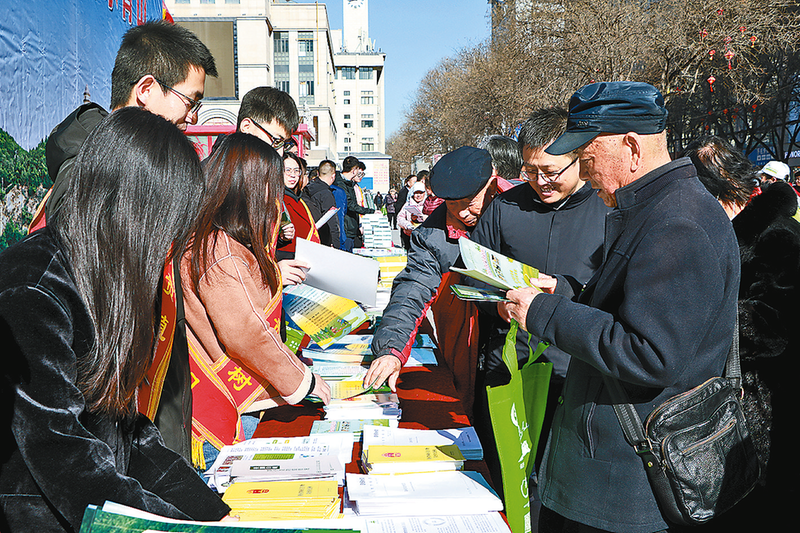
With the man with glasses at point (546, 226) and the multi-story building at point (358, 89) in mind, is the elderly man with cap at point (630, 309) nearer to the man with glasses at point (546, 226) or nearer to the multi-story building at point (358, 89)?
the man with glasses at point (546, 226)

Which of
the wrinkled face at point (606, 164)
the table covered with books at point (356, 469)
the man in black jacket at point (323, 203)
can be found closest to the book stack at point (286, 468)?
the table covered with books at point (356, 469)

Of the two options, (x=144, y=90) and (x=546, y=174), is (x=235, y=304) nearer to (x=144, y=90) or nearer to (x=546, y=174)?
(x=144, y=90)

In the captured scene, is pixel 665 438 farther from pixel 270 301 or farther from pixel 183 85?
pixel 183 85

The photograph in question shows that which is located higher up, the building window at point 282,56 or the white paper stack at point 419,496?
the building window at point 282,56

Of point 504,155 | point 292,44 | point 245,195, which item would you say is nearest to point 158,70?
point 245,195

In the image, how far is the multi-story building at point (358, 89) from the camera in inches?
3853

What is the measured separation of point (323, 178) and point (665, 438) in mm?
8021

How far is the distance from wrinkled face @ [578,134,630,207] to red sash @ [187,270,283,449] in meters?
1.31

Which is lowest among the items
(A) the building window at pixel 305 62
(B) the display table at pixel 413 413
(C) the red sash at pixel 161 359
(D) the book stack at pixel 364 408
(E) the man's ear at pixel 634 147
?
(B) the display table at pixel 413 413

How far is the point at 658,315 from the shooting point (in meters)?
1.43

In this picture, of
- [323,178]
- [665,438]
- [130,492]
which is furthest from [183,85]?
[323,178]

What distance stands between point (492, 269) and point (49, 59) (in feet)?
7.91

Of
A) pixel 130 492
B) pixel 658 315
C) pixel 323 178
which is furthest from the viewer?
pixel 323 178

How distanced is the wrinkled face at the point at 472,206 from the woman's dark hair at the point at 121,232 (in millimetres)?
1779
